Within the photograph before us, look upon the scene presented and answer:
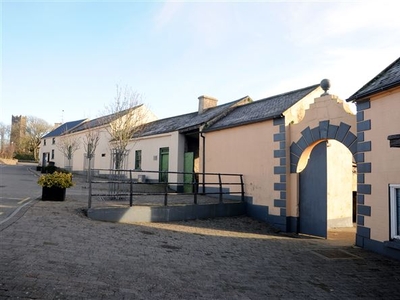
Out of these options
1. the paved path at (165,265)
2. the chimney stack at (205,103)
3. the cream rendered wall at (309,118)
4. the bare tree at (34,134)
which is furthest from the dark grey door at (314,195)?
the bare tree at (34,134)

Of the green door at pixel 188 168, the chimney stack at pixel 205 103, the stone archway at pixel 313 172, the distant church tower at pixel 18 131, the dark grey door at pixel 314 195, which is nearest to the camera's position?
the stone archway at pixel 313 172

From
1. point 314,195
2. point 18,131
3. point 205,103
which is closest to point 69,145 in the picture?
point 205,103

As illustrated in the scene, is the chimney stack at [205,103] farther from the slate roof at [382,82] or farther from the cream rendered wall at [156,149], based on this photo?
the slate roof at [382,82]

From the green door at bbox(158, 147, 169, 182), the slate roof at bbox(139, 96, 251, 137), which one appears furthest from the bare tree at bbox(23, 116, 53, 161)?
the green door at bbox(158, 147, 169, 182)

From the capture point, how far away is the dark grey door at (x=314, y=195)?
10328mm

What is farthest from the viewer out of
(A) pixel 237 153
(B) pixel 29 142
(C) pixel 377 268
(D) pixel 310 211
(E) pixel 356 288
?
(B) pixel 29 142

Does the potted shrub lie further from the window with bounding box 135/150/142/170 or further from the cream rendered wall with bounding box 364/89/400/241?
the window with bounding box 135/150/142/170

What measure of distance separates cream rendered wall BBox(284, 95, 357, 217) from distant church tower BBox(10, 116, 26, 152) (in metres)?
60.7

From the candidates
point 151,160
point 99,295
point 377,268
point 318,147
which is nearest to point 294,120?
point 318,147

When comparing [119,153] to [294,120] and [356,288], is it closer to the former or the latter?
[294,120]

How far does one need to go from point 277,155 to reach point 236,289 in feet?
24.1

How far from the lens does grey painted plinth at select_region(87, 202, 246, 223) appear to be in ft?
29.8

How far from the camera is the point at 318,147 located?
10.8m

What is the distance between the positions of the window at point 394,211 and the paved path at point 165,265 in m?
0.75
